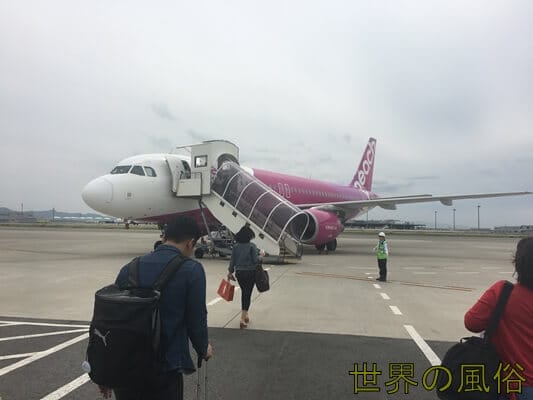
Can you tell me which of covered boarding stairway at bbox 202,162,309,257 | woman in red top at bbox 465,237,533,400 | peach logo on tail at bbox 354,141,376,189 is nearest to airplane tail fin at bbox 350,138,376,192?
peach logo on tail at bbox 354,141,376,189

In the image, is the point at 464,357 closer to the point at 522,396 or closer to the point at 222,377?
the point at 522,396

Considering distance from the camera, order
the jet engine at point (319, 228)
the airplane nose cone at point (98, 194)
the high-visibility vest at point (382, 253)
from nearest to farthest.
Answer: the high-visibility vest at point (382, 253)
the airplane nose cone at point (98, 194)
the jet engine at point (319, 228)

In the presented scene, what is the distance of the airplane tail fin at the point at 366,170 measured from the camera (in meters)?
34.4

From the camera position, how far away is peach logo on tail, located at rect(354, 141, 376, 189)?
3459 centimetres

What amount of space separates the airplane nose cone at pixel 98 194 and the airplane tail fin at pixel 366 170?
2291 centimetres

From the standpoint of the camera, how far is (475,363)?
2.36 m

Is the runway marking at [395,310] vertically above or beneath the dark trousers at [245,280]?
beneath

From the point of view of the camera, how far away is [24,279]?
35.4ft

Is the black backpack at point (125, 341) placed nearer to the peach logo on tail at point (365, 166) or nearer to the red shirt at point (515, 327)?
the red shirt at point (515, 327)

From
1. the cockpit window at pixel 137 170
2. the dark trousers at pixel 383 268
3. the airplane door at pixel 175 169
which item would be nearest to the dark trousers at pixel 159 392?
the dark trousers at pixel 383 268

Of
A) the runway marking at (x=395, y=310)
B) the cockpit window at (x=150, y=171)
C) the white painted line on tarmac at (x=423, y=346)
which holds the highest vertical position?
the cockpit window at (x=150, y=171)

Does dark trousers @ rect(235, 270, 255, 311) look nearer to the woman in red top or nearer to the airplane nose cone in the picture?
the woman in red top

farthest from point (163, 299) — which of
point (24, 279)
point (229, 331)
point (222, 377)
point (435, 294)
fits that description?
point (24, 279)

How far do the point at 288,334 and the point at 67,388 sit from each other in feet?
9.94
